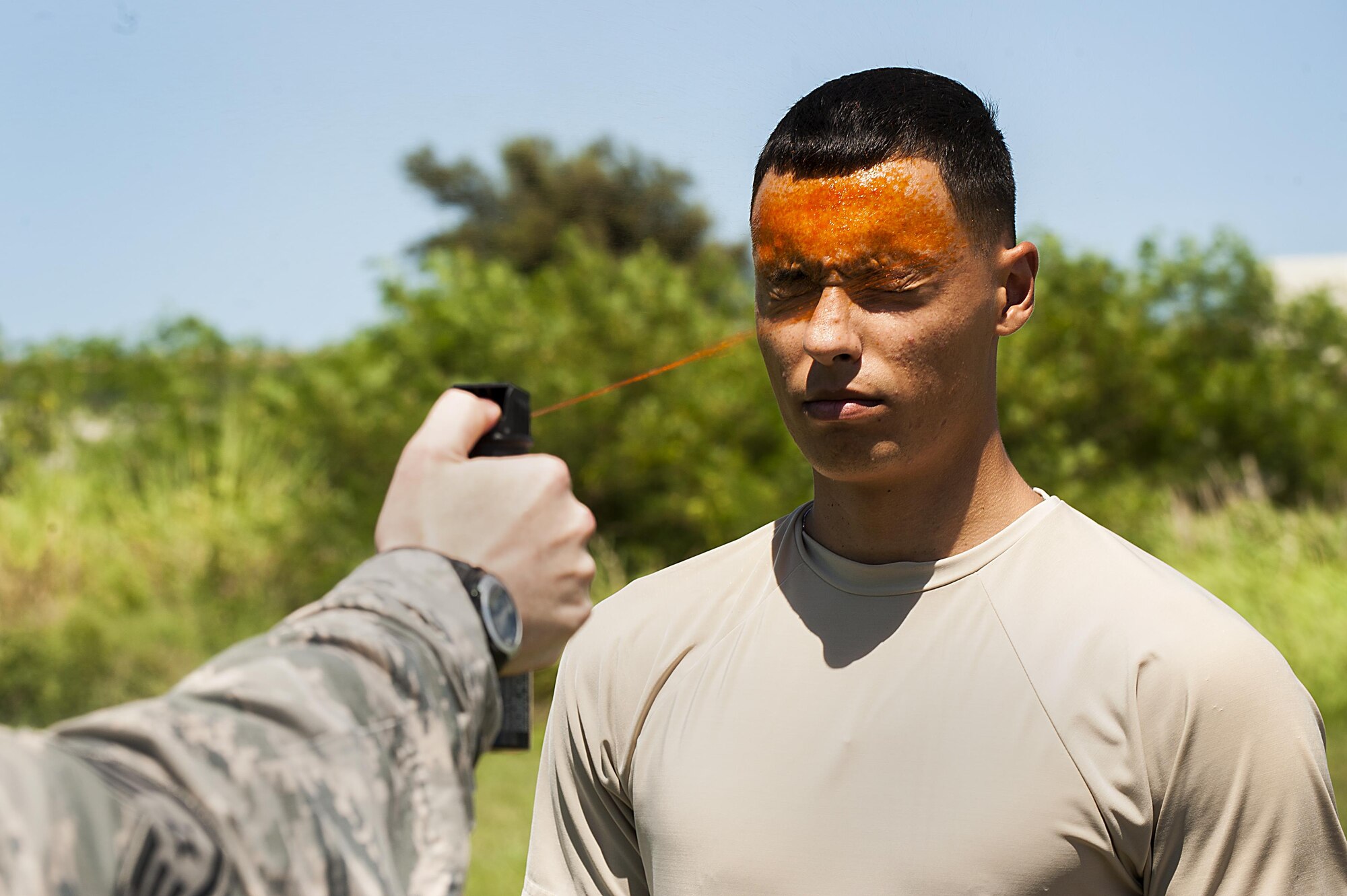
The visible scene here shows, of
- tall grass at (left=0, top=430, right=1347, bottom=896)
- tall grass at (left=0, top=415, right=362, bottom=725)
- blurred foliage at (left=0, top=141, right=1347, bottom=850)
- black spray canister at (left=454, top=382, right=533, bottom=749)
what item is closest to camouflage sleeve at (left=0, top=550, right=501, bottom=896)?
black spray canister at (left=454, top=382, right=533, bottom=749)

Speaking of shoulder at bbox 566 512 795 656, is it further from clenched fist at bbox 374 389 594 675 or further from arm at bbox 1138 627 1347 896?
clenched fist at bbox 374 389 594 675

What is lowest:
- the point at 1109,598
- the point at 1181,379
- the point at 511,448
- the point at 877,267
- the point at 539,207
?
the point at 1181,379

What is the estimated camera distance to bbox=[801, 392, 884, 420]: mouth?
2.39 m

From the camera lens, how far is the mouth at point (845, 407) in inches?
94.1

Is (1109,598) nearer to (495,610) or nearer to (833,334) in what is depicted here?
(833,334)

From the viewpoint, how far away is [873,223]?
243 cm

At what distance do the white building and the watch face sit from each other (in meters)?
14.8

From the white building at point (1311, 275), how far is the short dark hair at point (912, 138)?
13328 mm

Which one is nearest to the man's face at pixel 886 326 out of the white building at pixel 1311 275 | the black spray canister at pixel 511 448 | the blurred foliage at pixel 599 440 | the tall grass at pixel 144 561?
the black spray canister at pixel 511 448

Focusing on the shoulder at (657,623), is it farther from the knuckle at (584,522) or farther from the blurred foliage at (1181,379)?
the blurred foliage at (1181,379)

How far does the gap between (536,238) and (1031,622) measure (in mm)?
29966

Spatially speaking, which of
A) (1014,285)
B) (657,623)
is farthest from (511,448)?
(1014,285)

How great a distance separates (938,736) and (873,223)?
0.98 meters

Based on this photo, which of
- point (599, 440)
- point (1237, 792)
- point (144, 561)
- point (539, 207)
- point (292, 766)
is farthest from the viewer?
point (539, 207)
